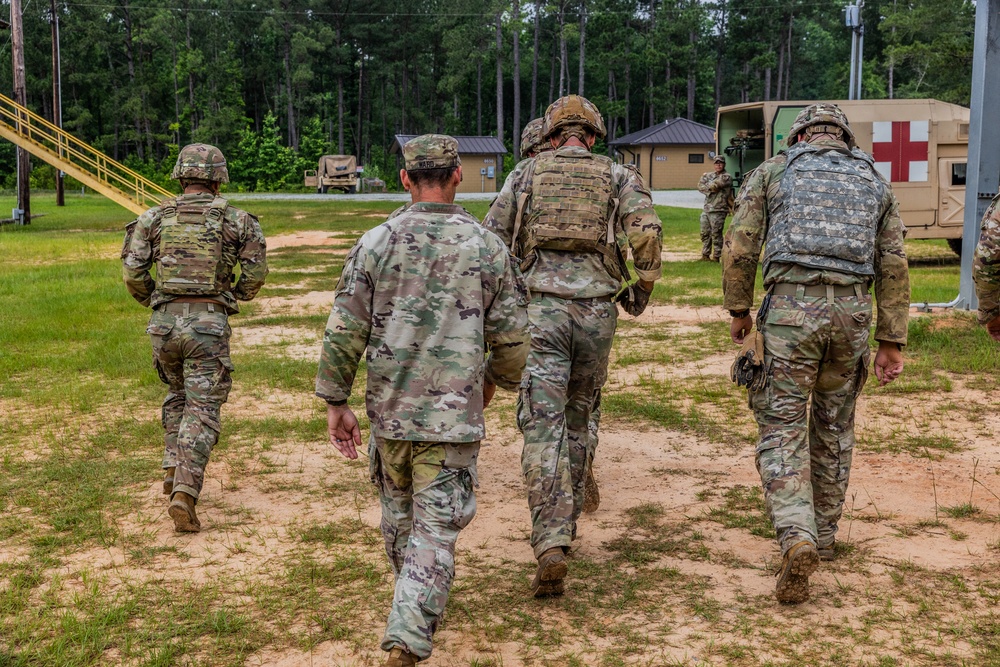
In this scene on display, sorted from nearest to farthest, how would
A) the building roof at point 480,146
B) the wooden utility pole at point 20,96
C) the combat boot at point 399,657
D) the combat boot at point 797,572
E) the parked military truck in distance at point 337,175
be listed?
the combat boot at point 399,657 < the combat boot at point 797,572 < the wooden utility pole at point 20,96 < the parked military truck in distance at point 337,175 < the building roof at point 480,146

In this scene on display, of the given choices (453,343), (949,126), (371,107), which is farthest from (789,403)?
(371,107)

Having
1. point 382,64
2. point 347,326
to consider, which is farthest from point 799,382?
point 382,64

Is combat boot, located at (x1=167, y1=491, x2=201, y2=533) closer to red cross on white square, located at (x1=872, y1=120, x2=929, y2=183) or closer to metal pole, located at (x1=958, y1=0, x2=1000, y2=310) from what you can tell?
metal pole, located at (x1=958, y1=0, x2=1000, y2=310)

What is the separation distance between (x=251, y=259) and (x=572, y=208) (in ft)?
6.88

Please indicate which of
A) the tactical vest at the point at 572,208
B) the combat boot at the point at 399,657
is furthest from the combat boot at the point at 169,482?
the combat boot at the point at 399,657

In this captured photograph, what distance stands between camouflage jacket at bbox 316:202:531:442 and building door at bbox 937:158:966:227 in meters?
15.2

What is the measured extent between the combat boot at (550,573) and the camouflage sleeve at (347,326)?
1260mm

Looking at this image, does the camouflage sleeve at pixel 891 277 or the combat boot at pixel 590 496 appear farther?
the combat boot at pixel 590 496

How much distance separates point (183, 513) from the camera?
5359 millimetres

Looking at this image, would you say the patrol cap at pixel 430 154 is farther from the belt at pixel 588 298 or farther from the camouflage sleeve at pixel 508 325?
the belt at pixel 588 298

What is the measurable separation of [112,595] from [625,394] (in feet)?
15.6

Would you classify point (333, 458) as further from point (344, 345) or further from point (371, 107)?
point (371, 107)

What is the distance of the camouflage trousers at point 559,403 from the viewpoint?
4523mm

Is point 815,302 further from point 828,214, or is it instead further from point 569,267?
point 569,267
